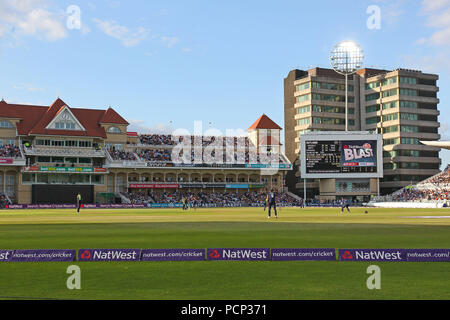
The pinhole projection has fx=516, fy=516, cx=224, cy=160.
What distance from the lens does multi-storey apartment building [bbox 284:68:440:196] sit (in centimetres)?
12269

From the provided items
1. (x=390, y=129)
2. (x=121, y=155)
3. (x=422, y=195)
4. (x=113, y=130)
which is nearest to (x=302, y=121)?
(x=390, y=129)

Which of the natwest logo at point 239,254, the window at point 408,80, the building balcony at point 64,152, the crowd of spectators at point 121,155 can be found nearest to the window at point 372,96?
the window at point 408,80

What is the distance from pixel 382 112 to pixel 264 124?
29259mm

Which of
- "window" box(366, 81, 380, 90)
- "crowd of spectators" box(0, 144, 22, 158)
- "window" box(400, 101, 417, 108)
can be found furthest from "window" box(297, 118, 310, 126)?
"crowd of spectators" box(0, 144, 22, 158)

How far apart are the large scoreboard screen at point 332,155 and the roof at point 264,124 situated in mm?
31954

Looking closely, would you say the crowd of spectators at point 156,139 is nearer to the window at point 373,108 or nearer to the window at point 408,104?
the window at point 373,108

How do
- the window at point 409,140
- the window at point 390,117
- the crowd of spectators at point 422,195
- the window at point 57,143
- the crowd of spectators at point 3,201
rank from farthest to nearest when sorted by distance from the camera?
the window at point 390,117, the window at point 409,140, the window at point 57,143, the crowd of spectators at point 422,195, the crowd of spectators at point 3,201

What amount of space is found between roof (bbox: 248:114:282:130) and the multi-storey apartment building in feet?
24.0

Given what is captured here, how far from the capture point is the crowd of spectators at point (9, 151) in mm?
94850

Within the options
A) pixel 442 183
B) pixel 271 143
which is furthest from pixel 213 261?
pixel 271 143

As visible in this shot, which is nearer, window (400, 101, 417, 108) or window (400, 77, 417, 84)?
window (400, 101, 417, 108)

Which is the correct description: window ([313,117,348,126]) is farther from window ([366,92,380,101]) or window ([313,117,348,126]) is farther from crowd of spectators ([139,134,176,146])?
crowd of spectators ([139,134,176,146])

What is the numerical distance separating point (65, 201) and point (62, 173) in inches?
252
